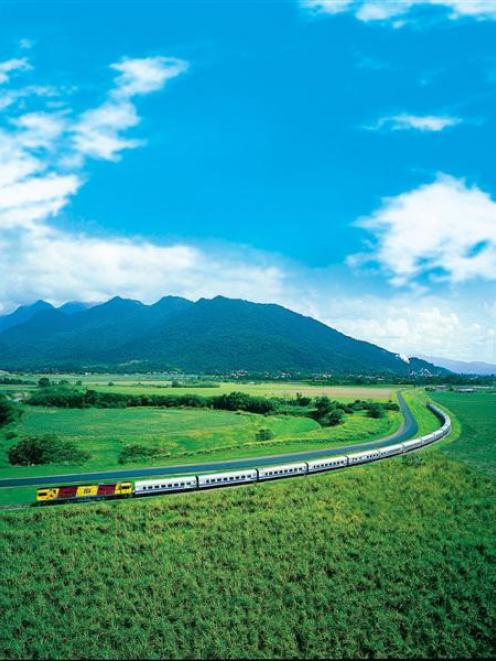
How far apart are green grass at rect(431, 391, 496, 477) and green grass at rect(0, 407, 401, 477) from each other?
1320cm

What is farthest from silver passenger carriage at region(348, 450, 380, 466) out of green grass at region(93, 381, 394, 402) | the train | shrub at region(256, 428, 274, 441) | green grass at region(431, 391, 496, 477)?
green grass at region(93, 381, 394, 402)

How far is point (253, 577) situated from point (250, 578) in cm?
22

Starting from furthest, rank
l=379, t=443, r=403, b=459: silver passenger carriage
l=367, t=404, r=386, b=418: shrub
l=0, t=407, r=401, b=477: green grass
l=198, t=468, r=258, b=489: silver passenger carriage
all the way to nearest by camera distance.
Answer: l=367, t=404, r=386, b=418: shrub < l=379, t=443, r=403, b=459: silver passenger carriage < l=0, t=407, r=401, b=477: green grass < l=198, t=468, r=258, b=489: silver passenger carriage

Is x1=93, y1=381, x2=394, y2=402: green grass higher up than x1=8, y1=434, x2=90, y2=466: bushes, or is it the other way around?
x1=93, y1=381, x2=394, y2=402: green grass

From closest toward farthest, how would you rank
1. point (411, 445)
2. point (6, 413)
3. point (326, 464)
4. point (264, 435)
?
point (326, 464) < point (411, 445) < point (264, 435) < point (6, 413)

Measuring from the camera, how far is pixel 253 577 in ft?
99.5

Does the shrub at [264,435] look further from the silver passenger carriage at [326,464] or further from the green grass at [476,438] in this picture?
the green grass at [476,438]

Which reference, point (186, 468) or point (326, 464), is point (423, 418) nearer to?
point (326, 464)

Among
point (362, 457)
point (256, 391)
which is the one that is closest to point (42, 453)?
point (362, 457)

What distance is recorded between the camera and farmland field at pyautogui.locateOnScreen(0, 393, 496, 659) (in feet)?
83.4

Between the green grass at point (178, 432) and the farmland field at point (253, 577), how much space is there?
715 inches

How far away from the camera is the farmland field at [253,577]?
1000 inches

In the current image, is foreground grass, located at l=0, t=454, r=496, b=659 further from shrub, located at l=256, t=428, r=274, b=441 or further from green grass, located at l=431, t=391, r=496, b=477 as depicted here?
shrub, located at l=256, t=428, r=274, b=441

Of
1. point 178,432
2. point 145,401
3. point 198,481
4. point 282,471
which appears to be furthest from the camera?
point 145,401
